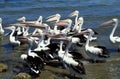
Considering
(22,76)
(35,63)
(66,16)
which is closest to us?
(22,76)

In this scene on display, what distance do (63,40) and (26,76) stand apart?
1715 mm

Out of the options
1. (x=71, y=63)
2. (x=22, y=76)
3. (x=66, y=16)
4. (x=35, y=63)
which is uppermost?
(x=71, y=63)

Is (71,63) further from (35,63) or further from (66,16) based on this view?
(66,16)

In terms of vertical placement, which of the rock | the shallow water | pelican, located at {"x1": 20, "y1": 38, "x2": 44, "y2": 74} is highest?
pelican, located at {"x1": 20, "y1": 38, "x2": 44, "y2": 74}

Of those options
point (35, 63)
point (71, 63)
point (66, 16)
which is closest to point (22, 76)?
point (35, 63)

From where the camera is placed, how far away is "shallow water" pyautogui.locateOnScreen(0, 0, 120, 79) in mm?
11967

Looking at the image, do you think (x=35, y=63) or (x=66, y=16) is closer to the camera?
(x=35, y=63)

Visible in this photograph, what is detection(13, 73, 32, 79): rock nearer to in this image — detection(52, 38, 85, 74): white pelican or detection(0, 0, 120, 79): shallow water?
detection(0, 0, 120, 79): shallow water

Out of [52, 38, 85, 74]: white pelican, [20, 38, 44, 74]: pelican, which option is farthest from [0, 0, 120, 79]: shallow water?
[20, 38, 44, 74]: pelican

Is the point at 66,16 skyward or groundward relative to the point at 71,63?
groundward

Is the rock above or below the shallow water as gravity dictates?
above

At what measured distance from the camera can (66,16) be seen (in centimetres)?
2162

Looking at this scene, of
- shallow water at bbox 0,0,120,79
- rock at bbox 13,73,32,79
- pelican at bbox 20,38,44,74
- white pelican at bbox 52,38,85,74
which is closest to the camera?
white pelican at bbox 52,38,85,74

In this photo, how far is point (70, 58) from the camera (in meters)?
11.3
